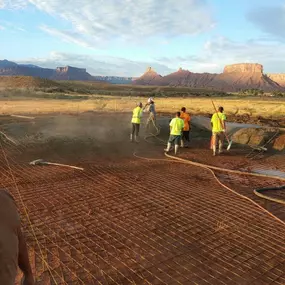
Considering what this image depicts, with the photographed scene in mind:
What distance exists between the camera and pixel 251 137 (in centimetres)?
1433

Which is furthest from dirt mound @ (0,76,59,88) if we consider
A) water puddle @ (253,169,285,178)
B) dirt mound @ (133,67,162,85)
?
dirt mound @ (133,67,162,85)

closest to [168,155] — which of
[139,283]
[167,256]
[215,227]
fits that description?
[215,227]

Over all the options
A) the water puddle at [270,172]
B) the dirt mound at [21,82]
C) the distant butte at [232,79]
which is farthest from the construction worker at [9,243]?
the distant butte at [232,79]

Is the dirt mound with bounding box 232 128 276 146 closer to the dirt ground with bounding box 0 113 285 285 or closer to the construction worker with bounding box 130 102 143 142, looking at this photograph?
the dirt ground with bounding box 0 113 285 285

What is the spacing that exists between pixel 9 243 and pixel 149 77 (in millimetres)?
184402

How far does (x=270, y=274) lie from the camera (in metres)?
4.37

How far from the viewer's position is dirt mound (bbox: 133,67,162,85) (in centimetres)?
17445

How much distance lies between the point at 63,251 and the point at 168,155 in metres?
6.66

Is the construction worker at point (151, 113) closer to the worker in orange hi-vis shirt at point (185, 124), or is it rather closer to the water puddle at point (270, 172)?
the worker in orange hi-vis shirt at point (185, 124)

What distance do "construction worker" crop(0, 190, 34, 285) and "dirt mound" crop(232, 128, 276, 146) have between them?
13.2 metres

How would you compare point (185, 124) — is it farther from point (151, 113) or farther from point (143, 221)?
point (143, 221)

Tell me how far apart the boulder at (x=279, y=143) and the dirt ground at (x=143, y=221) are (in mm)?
2660

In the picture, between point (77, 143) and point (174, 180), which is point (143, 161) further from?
point (77, 143)

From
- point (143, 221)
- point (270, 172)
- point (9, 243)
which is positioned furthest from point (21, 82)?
point (9, 243)
